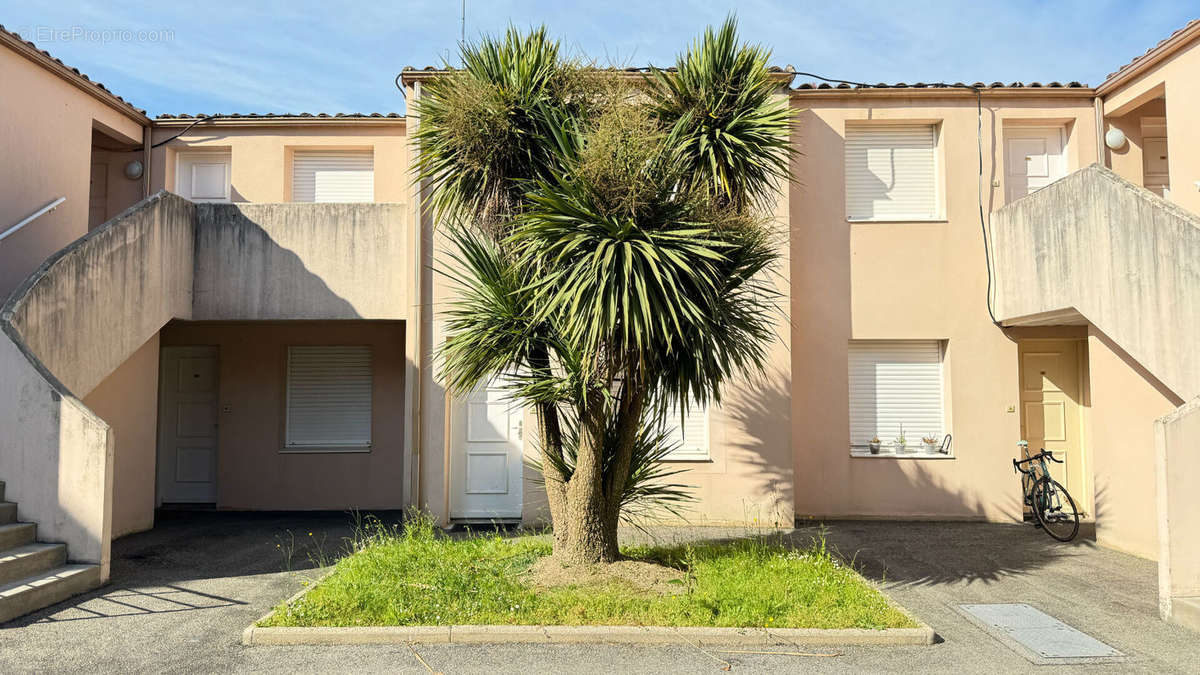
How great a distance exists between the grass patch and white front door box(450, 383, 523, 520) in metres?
2.78

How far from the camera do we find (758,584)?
664 centimetres

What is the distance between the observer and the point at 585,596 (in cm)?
643

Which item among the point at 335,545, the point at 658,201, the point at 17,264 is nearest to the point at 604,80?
the point at 658,201

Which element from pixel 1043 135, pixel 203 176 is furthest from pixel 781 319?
pixel 203 176

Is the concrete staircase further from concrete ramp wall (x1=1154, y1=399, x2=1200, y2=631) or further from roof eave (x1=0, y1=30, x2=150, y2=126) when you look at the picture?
concrete ramp wall (x1=1154, y1=399, x2=1200, y2=631)

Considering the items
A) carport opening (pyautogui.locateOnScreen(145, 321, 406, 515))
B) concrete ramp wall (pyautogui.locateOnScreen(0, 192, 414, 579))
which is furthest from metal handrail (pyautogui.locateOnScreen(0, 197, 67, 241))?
carport opening (pyautogui.locateOnScreen(145, 321, 406, 515))

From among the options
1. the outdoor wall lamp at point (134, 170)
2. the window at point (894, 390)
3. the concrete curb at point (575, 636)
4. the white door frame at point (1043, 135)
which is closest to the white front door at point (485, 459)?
the window at point (894, 390)

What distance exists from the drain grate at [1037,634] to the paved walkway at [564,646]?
13 cm

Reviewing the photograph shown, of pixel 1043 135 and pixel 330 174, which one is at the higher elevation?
pixel 1043 135

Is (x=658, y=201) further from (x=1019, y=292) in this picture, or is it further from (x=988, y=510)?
(x=988, y=510)

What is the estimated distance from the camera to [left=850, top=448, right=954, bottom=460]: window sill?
10812mm

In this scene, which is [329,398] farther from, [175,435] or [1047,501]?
[1047,501]

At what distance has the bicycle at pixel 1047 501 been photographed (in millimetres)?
9766

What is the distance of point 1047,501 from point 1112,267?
311cm
